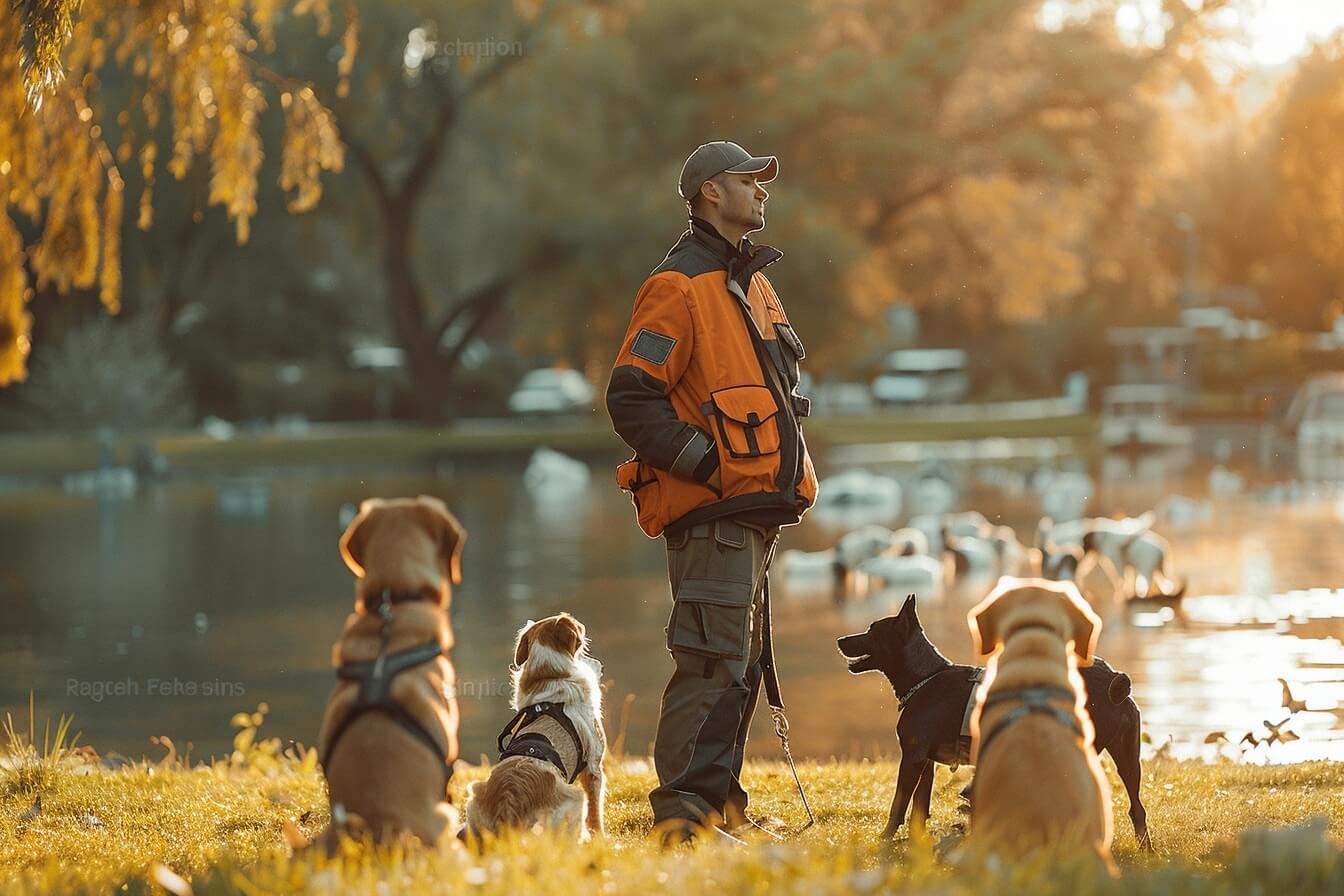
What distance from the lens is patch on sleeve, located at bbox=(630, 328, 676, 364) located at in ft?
18.9

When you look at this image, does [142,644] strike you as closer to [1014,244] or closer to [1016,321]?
[1014,244]

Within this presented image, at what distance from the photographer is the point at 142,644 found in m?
15.1

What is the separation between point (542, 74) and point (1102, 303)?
42.2 m

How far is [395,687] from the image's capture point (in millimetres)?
4672

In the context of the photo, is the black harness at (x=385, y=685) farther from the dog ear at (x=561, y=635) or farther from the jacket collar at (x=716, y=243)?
the jacket collar at (x=716, y=243)

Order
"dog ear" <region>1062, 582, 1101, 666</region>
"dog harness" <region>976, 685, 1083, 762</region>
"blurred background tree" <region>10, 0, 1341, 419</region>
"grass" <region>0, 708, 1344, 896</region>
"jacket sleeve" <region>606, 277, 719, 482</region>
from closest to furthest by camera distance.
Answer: "grass" <region>0, 708, 1344, 896</region>
"dog harness" <region>976, 685, 1083, 762</region>
"dog ear" <region>1062, 582, 1101, 666</region>
"jacket sleeve" <region>606, 277, 719, 482</region>
"blurred background tree" <region>10, 0, 1341, 419</region>

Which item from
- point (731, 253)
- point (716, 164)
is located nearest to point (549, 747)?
point (731, 253)

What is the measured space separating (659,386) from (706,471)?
330 millimetres

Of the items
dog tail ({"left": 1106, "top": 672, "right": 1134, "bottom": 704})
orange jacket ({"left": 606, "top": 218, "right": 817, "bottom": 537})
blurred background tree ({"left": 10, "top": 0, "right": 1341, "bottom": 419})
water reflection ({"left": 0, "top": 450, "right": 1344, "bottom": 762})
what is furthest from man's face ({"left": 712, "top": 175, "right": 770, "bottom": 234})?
blurred background tree ({"left": 10, "top": 0, "right": 1341, "bottom": 419})

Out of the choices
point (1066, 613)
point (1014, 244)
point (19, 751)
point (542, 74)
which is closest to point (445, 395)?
point (542, 74)

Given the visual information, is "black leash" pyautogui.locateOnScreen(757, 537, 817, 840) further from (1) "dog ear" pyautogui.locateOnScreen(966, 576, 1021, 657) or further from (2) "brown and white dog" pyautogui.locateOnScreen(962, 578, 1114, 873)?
(2) "brown and white dog" pyautogui.locateOnScreen(962, 578, 1114, 873)

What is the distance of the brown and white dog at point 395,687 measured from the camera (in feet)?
15.2

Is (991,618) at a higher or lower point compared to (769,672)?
higher

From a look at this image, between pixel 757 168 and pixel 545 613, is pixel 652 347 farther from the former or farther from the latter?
pixel 545 613
